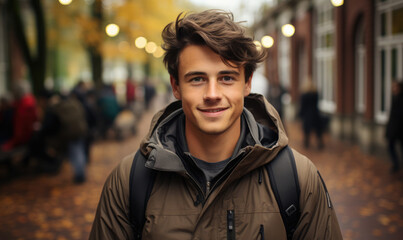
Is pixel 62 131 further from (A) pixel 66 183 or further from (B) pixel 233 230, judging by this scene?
(B) pixel 233 230

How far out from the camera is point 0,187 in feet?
32.4

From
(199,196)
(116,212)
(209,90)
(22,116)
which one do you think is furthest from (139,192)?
(22,116)

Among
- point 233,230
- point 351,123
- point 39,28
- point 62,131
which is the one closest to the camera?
point 233,230

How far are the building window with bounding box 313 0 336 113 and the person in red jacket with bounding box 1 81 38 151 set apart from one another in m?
11.7

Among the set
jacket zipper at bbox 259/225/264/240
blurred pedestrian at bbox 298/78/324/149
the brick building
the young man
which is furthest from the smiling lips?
blurred pedestrian at bbox 298/78/324/149

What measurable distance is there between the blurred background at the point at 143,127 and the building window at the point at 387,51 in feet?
A: 0.09

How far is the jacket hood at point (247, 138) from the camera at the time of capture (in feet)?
7.30

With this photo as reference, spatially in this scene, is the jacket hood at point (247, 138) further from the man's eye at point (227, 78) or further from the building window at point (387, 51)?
the building window at point (387, 51)

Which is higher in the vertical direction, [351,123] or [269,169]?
[269,169]

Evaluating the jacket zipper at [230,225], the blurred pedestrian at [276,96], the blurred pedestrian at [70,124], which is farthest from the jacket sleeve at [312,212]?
the blurred pedestrian at [276,96]

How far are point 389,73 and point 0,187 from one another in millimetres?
9985

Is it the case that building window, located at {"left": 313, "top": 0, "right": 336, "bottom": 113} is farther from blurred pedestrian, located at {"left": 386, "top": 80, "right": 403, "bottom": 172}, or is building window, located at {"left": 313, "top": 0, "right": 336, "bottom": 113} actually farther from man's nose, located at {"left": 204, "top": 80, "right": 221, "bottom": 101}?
man's nose, located at {"left": 204, "top": 80, "right": 221, "bottom": 101}

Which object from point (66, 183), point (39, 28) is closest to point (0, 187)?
point (66, 183)

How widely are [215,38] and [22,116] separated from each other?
8.78 meters
